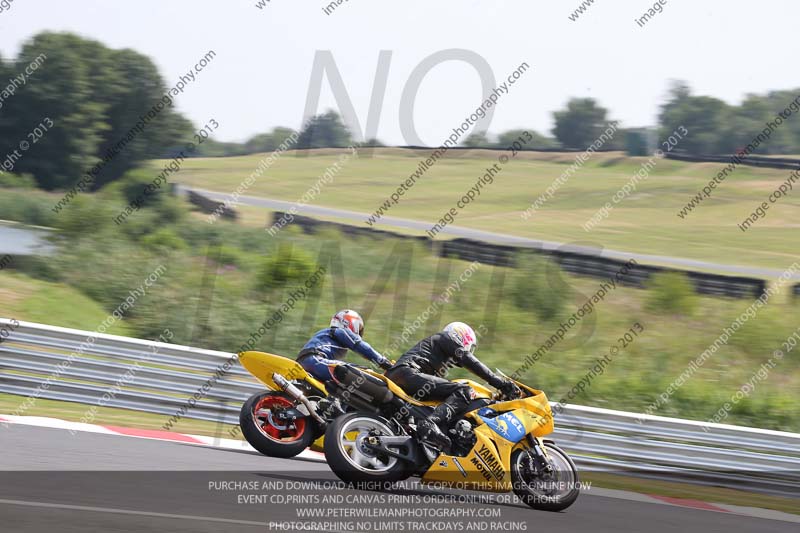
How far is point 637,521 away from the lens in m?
7.34

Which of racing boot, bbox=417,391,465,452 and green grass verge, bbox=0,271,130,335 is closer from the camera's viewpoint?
racing boot, bbox=417,391,465,452

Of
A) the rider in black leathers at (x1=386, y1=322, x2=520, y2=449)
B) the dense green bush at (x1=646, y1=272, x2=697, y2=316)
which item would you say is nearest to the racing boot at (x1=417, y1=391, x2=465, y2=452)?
the rider in black leathers at (x1=386, y1=322, x2=520, y2=449)

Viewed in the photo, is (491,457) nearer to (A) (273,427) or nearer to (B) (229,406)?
(A) (273,427)

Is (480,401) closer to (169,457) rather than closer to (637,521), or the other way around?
(637,521)

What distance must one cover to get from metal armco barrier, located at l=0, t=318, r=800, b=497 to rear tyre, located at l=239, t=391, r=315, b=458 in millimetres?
2239

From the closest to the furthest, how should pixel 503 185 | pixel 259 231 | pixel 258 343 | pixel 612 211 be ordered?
1. pixel 258 343
2. pixel 259 231
3. pixel 612 211
4. pixel 503 185

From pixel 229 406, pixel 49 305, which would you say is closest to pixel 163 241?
pixel 49 305

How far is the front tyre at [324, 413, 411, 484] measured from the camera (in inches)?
287

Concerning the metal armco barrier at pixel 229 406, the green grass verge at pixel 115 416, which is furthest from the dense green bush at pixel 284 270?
the green grass verge at pixel 115 416

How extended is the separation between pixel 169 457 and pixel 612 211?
1271 inches

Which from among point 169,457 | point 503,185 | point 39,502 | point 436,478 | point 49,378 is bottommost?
point 503,185

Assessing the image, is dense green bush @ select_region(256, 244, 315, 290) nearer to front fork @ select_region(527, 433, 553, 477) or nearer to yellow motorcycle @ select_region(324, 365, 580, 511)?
yellow motorcycle @ select_region(324, 365, 580, 511)

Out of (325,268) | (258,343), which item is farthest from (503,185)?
(258,343)

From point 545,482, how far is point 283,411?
256 cm
